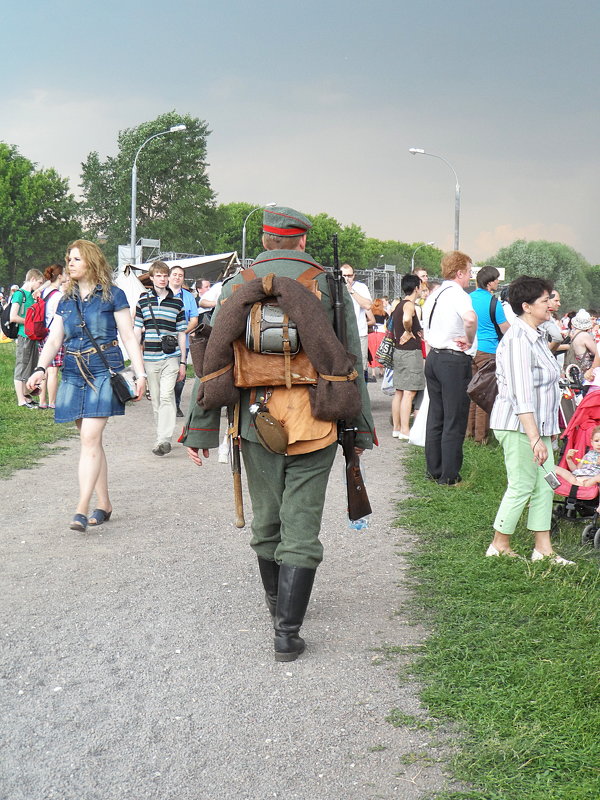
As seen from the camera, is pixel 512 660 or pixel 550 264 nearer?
pixel 512 660

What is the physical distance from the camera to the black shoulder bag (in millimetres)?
10234

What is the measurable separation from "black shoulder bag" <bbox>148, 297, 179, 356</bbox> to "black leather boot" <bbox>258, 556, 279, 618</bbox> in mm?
6003

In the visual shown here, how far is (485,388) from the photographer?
25.9 feet

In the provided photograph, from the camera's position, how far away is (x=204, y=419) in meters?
4.39

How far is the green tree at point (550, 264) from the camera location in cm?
11081

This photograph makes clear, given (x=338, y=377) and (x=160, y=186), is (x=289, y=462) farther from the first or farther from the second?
(x=160, y=186)

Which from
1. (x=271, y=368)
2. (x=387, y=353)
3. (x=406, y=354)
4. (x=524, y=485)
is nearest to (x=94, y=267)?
(x=271, y=368)

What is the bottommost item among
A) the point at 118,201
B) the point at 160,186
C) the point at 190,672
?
the point at 190,672

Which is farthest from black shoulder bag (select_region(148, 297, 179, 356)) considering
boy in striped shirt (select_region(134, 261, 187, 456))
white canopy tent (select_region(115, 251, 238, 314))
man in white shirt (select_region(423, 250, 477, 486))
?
white canopy tent (select_region(115, 251, 238, 314))

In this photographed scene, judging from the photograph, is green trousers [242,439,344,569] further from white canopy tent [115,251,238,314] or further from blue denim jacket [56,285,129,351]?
white canopy tent [115,251,238,314]

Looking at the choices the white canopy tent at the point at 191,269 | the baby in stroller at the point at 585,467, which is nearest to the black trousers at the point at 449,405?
the baby in stroller at the point at 585,467

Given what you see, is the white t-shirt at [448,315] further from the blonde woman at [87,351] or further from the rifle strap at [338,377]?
the rifle strap at [338,377]

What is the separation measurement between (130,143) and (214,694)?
7143 centimetres

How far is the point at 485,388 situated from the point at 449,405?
1.81ft
